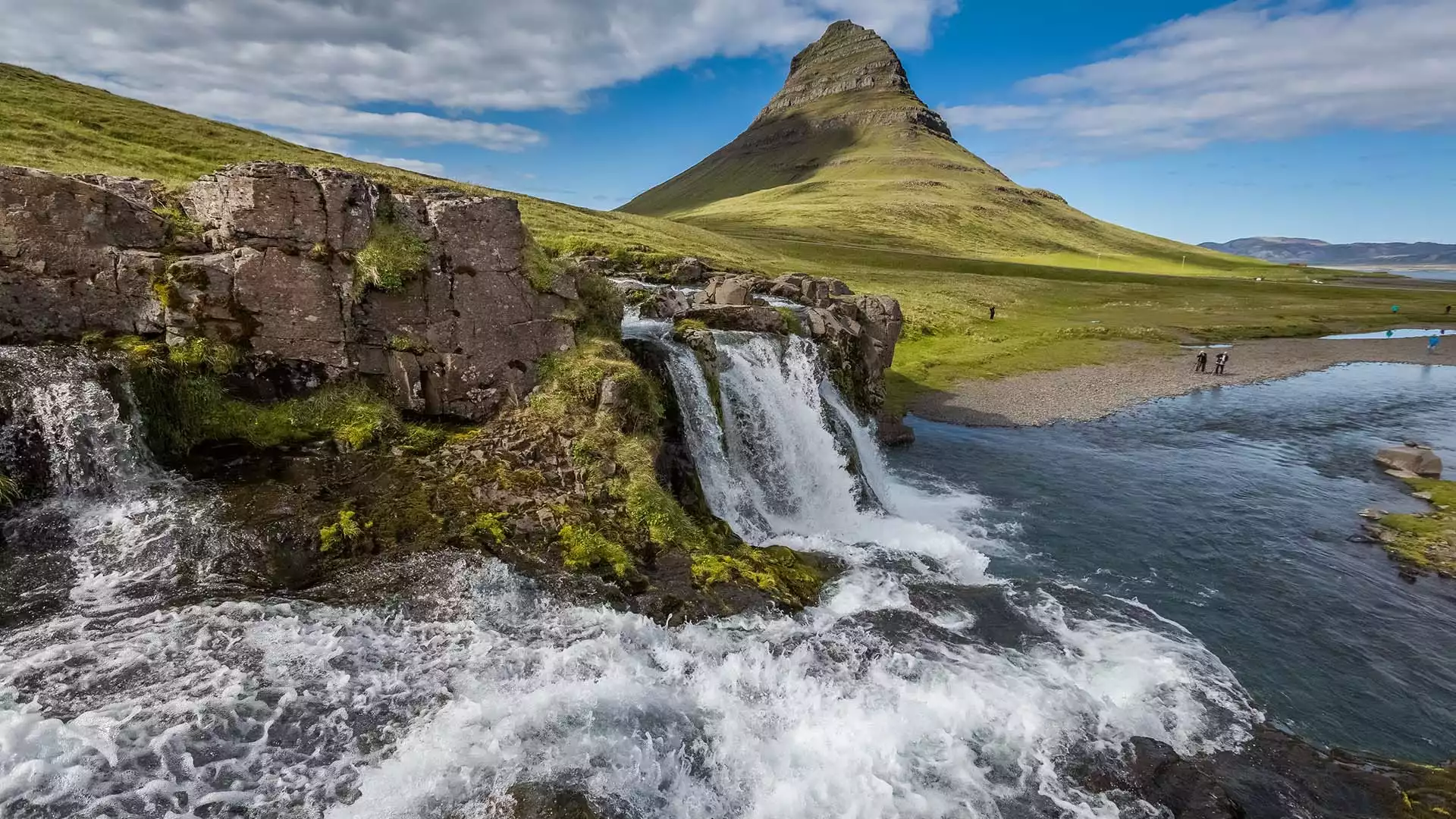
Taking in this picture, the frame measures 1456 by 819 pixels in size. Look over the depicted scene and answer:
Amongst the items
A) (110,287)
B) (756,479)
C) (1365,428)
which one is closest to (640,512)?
(756,479)

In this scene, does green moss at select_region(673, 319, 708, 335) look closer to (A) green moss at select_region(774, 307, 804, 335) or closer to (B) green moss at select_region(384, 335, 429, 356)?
(A) green moss at select_region(774, 307, 804, 335)

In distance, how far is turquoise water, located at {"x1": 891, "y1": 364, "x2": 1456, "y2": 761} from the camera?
15781mm

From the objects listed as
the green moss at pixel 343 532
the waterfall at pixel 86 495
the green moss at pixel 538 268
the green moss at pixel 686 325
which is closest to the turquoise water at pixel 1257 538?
the green moss at pixel 686 325

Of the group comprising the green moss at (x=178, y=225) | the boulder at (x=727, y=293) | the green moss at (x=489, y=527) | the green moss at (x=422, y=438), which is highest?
the green moss at (x=178, y=225)

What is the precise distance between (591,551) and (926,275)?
97.3 m

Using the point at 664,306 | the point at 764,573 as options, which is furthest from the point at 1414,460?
the point at 664,306

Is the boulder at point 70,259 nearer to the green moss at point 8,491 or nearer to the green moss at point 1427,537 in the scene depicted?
the green moss at point 8,491

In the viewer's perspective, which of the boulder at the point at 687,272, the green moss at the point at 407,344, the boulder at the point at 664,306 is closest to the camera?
the green moss at the point at 407,344

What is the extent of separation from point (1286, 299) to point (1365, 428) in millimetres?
87250

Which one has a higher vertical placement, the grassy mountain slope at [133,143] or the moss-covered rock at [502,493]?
the grassy mountain slope at [133,143]

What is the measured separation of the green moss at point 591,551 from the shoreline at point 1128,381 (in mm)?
28670

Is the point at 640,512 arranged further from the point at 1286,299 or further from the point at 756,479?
the point at 1286,299

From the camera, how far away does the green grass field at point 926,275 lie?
41250mm

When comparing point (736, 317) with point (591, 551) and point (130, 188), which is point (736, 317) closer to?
point (591, 551)
